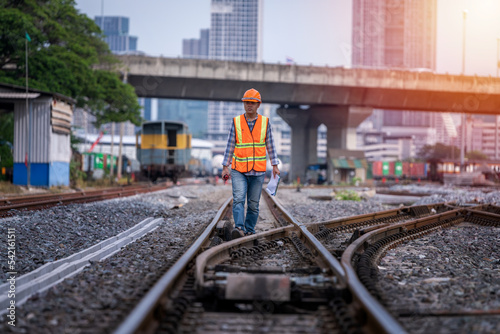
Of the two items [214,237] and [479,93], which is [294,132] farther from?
[214,237]

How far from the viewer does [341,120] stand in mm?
45844

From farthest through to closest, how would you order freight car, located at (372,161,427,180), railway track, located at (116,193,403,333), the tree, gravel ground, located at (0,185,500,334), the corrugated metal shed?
freight car, located at (372,161,427,180)
the tree
the corrugated metal shed
gravel ground, located at (0,185,500,334)
railway track, located at (116,193,403,333)

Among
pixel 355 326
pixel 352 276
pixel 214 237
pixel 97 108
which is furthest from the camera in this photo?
pixel 97 108

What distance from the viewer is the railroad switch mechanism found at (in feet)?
10.7

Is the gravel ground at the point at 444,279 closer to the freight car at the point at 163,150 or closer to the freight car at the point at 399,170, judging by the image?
the freight car at the point at 163,150

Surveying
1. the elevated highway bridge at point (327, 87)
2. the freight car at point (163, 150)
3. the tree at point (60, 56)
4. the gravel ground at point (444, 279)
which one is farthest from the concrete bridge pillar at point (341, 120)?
the gravel ground at point (444, 279)

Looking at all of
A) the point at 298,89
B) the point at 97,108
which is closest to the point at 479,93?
the point at 298,89

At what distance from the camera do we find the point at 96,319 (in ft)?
9.80

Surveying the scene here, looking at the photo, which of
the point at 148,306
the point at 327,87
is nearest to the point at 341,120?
the point at 327,87

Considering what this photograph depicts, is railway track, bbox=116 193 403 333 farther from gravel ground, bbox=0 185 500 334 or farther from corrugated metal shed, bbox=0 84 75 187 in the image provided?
corrugated metal shed, bbox=0 84 75 187

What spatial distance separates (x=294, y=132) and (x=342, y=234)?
43.6 metres

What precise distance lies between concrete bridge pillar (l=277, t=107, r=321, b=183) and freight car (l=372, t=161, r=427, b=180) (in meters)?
11.9

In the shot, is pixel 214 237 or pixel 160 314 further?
pixel 214 237

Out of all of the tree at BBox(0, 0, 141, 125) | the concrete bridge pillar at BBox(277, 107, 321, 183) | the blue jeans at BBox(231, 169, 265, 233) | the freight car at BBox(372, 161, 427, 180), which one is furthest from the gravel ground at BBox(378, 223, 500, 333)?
the freight car at BBox(372, 161, 427, 180)
